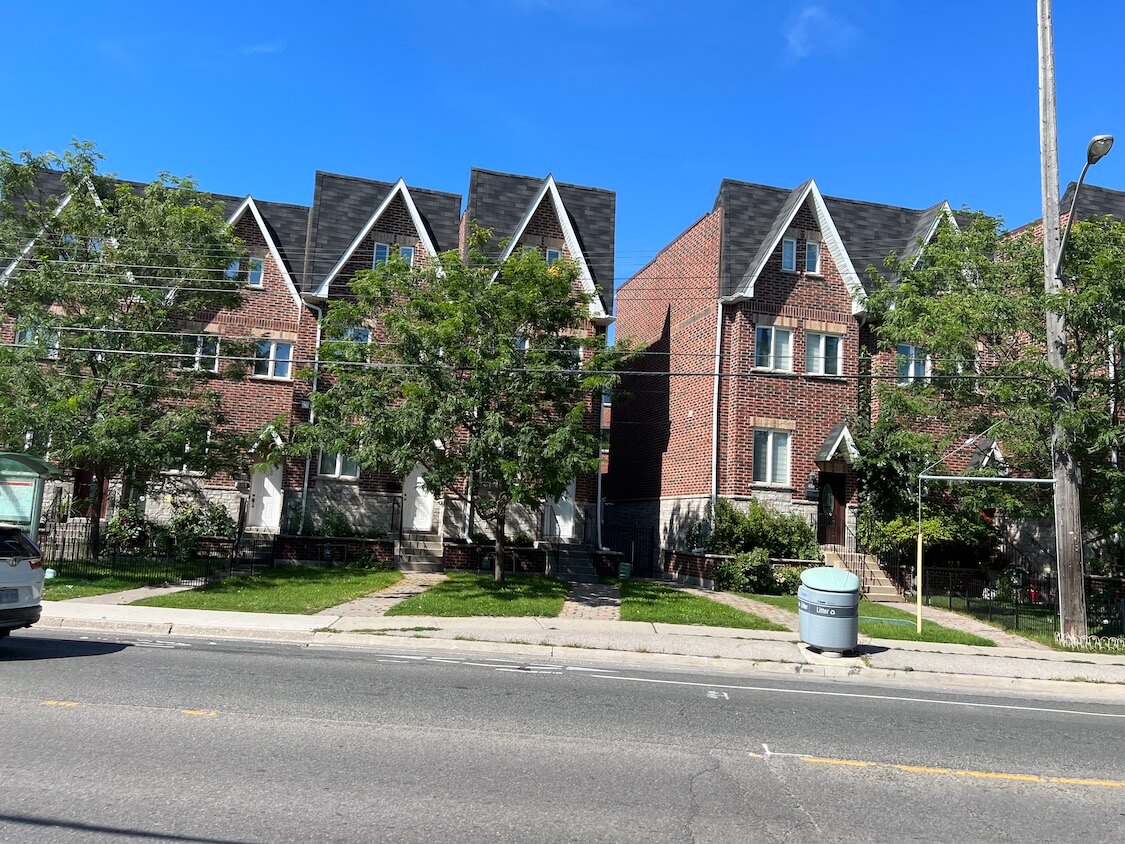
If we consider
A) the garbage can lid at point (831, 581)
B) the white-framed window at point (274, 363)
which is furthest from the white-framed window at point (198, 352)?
the garbage can lid at point (831, 581)

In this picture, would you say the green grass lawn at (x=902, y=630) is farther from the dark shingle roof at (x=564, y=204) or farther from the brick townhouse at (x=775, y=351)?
the dark shingle roof at (x=564, y=204)

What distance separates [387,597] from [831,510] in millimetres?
13669

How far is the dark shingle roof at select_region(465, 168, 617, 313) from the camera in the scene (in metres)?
26.3

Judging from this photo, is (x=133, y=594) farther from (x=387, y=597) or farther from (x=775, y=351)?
(x=775, y=351)

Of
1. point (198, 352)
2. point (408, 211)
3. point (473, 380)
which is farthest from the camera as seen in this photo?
point (408, 211)

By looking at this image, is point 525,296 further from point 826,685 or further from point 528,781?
point 528,781

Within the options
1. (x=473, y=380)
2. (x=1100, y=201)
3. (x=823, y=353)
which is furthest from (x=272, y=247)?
(x=1100, y=201)

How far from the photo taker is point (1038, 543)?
80.0 ft

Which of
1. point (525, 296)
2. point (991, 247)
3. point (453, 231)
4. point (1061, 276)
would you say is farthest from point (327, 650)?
point (453, 231)

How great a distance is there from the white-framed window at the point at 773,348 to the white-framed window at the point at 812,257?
2.21m

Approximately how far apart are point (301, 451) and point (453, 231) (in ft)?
38.6

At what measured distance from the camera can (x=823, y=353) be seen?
25.1m

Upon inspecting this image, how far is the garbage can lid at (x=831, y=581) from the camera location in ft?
43.1

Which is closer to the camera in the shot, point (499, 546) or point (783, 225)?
point (499, 546)
